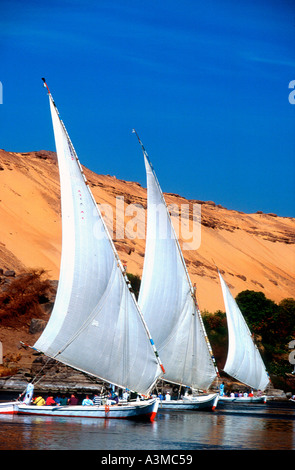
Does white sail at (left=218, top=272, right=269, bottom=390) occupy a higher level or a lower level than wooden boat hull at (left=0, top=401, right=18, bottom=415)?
higher

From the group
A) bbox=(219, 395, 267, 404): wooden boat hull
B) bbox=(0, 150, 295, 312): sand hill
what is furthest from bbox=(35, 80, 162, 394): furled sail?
bbox=(0, 150, 295, 312): sand hill

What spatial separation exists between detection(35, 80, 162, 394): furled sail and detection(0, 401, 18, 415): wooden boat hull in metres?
2.46

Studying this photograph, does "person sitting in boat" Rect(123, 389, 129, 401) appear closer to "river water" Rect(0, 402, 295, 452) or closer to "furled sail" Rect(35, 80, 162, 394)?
"furled sail" Rect(35, 80, 162, 394)

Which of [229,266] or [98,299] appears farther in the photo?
[229,266]

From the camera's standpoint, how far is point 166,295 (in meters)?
39.3

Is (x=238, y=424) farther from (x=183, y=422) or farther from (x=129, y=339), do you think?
(x=129, y=339)

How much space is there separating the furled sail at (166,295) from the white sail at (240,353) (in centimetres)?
951

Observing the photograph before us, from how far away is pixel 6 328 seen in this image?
6159cm

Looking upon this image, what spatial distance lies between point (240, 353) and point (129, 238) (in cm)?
4717

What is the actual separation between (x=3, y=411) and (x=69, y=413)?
2579 millimetres

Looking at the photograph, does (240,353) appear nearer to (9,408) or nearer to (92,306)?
(92,306)

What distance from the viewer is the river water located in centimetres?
2380

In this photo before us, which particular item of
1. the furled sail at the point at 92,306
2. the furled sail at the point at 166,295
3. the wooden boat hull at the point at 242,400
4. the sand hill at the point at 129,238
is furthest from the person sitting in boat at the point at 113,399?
the sand hill at the point at 129,238
